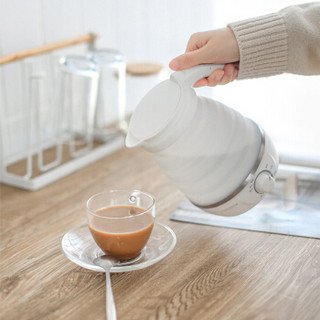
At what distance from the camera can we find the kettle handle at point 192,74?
769mm

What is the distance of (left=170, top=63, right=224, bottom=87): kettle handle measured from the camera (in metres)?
0.77

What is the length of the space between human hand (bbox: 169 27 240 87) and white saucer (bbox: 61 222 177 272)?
248 millimetres

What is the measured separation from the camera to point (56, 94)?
57.8 inches

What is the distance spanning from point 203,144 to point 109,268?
0.22 m

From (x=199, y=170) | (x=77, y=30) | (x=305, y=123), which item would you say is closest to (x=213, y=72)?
(x=199, y=170)

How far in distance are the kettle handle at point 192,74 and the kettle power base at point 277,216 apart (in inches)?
11.9

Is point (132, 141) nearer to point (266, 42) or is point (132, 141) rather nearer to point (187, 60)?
point (187, 60)

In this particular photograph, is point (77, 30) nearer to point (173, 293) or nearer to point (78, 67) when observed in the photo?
point (78, 67)

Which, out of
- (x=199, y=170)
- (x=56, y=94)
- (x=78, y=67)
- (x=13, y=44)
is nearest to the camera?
(x=199, y=170)

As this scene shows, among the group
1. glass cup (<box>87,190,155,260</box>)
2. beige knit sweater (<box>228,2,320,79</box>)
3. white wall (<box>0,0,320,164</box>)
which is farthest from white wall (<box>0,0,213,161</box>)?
beige knit sweater (<box>228,2,320,79</box>)

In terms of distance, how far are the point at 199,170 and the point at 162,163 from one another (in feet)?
0.18

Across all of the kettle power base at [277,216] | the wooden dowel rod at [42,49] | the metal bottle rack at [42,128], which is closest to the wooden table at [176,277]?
the kettle power base at [277,216]

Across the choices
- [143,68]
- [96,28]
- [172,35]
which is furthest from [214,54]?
[172,35]

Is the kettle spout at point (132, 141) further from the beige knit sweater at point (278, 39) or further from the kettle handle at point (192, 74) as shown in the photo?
the beige knit sweater at point (278, 39)
